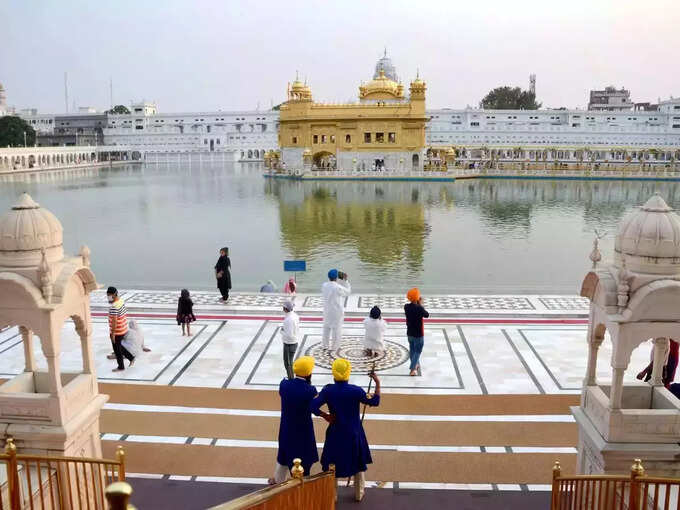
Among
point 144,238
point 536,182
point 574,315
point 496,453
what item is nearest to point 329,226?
point 144,238

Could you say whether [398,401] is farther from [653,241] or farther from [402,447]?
[653,241]

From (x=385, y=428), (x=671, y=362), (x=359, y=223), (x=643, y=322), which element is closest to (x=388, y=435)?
(x=385, y=428)

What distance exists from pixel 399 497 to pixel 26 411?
279 cm

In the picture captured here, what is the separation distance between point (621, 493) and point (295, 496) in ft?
6.36

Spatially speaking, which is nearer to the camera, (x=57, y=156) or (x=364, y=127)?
(x=364, y=127)

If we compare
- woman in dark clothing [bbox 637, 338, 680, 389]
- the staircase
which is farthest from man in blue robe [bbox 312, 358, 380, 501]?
woman in dark clothing [bbox 637, 338, 680, 389]

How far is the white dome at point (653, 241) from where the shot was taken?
4.04 meters

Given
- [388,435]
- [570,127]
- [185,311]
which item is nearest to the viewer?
[388,435]

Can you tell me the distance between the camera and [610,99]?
94.8 meters

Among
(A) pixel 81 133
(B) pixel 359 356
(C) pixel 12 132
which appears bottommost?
(B) pixel 359 356

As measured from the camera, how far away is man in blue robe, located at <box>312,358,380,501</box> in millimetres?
4238

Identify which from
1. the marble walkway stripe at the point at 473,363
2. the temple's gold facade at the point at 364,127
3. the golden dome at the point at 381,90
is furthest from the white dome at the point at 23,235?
the golden dome at the point at 381,90

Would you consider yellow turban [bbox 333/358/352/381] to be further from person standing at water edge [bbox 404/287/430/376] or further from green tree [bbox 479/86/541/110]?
green tree [bbox 479/86/541/110]

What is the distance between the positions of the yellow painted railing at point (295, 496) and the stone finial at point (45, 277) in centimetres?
237
